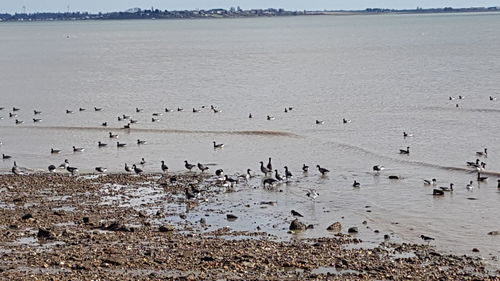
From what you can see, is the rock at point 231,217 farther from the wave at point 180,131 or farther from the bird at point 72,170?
the wave at point 180,131

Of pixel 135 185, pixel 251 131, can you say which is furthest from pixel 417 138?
pixel 135 185

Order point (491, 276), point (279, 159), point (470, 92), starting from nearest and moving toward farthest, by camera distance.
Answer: point (491, 276) → point (279, 159) → point (470, 92)

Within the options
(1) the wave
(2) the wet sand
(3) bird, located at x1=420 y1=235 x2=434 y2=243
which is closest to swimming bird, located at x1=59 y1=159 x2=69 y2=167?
(2) the wet sand

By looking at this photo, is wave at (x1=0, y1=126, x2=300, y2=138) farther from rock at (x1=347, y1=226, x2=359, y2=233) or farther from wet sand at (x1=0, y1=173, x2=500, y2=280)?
rock at (x1=347, y1=226, x2=359, y2=233)

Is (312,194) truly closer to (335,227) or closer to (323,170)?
(335,227)

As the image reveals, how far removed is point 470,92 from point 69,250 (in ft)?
172

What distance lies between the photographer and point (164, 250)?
2267cm

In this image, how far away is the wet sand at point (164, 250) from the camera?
67.5 feet

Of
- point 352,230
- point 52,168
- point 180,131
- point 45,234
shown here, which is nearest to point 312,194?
point 352,230

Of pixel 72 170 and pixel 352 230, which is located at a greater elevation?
pixel 352 230

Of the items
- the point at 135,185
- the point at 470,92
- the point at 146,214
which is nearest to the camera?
the point at 146,214

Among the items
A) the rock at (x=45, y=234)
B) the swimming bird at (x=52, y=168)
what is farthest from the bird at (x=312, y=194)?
the swimming bird at (x=52, y=168)

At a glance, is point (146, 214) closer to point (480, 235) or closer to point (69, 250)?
point (69, 250)

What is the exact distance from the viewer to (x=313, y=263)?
21.5m
